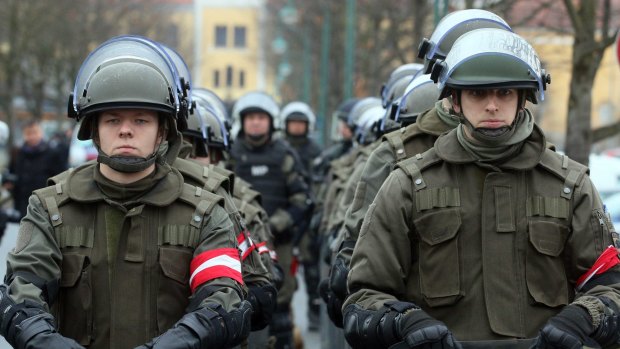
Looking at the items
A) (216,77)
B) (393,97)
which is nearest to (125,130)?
(393,97)

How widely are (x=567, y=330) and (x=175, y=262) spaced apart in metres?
1.37

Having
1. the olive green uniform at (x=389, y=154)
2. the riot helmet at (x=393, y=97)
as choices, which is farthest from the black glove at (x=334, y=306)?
the riot helmet at (x=393, y=97)

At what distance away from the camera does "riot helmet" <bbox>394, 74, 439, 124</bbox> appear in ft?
23.1

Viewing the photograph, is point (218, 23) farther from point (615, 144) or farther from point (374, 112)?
point (374, 112)

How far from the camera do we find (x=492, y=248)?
4.65 metres

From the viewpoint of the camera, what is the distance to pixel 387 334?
14.9ft

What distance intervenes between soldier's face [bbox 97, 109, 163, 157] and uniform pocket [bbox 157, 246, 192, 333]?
0.36 meters

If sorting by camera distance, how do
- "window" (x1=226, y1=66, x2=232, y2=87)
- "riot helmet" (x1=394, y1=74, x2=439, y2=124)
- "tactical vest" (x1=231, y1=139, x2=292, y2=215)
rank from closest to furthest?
"riot helmet" (x1=394, y1=74, x2=439, y2=124)
"tactical vest" (x1=231, y1=139, x2=292, y2=215)
"window" (x1=226, y1=66, x2=232, y2=87)

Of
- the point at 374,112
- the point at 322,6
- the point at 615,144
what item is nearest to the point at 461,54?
the point at 374,112

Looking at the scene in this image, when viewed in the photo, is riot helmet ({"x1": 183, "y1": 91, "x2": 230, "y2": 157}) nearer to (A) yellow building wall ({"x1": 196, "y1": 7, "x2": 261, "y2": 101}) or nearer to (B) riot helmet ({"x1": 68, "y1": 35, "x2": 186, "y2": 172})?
(B) riot helmet ({"x1": 68, "y1": 35, "x2": 186, "y2": 172})

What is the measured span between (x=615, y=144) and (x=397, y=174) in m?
55.4

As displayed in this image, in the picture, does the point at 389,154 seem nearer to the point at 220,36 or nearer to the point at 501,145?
the point at 501,145

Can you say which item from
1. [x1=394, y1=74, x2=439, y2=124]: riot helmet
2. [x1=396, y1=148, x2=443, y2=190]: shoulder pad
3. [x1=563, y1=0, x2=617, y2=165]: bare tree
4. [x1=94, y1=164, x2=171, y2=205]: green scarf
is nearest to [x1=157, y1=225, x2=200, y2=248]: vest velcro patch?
[x1=94, y1=164, x2=171, y2=205]: green scarf

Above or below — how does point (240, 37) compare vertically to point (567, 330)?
above
